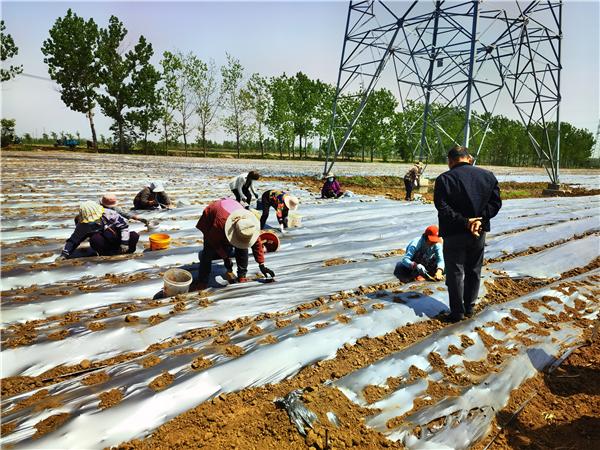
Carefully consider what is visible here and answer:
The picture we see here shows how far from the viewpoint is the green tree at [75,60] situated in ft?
100

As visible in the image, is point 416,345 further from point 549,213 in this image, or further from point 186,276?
point 549,213

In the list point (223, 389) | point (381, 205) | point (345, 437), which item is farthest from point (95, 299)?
point (381, 205)

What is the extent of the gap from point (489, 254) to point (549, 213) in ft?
15.0

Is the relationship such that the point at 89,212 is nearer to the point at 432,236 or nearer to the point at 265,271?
the point at 265,271

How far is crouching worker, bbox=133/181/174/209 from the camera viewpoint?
6.99 m

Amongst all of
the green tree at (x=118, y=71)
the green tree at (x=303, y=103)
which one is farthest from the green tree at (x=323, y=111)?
the green tree at (x=118, y=71)

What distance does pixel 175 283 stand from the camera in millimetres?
3543

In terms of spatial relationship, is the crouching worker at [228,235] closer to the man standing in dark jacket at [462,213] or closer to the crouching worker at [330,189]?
the man standing in dark jacket at [462,213]

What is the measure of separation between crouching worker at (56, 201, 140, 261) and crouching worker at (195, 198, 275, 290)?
153 centimetres

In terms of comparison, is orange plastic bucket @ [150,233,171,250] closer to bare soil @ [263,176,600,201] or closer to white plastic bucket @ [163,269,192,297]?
white plastic bucket @ [163,269,192,297]

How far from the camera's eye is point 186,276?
379 cm

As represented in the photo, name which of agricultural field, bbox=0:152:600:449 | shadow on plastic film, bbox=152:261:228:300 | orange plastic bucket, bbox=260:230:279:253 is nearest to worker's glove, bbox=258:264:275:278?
agricultural field, bbox=0:152:600:449

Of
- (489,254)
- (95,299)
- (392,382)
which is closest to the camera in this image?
(392,382)

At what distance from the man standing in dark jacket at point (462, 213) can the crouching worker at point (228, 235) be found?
1.81m
